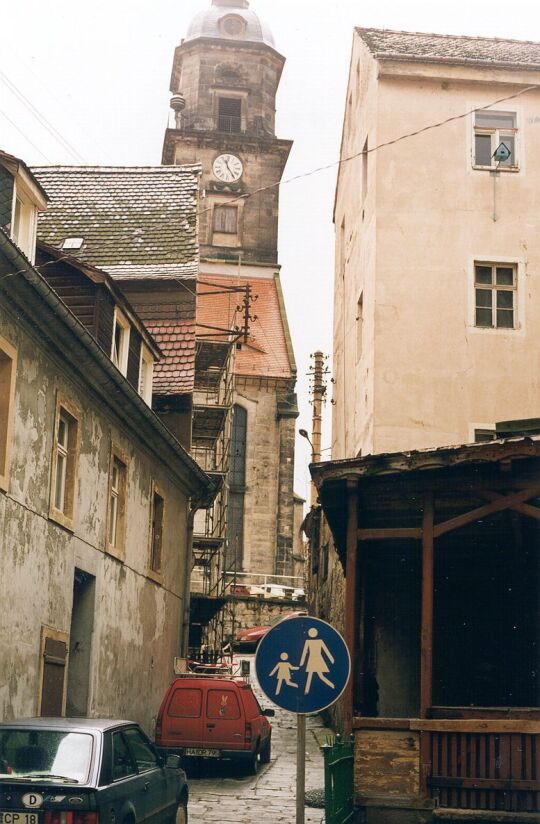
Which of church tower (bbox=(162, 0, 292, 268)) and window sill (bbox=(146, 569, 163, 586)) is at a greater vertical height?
church tower (bbox=(162, 0, 292, 268))

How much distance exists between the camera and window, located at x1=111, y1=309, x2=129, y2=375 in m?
20.9

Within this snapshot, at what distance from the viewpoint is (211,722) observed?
19422mm

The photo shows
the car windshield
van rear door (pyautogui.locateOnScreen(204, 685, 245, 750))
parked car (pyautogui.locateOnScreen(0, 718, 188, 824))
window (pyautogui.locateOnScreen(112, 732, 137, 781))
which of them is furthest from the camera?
van rear door (pyautogui.locateOnScreen(204, 685, 245, 750))

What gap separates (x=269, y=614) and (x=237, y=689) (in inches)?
1263

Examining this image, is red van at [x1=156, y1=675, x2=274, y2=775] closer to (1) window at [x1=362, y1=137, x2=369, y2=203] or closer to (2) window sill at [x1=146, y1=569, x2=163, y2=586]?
(2) window sill at [x1=146, y1=569, x2=163, y2=586]

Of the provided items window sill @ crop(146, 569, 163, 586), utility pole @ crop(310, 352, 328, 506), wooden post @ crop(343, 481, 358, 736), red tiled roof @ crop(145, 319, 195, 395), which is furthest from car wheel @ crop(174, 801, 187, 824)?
utility pole @ crop(310, 352, 328, 506)

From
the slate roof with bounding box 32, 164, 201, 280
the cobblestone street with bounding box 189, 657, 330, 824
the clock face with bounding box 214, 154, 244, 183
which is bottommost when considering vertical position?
the cobblestone street with bounding box 189, 657, 330, 824

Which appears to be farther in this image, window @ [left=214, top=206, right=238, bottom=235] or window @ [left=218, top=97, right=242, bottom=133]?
window @ [left=218, top=97, right=242, bottom=133]

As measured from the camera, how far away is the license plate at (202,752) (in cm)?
1891

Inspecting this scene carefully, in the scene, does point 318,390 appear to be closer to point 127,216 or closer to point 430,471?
point 127,216

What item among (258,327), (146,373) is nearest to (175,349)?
(146,373)

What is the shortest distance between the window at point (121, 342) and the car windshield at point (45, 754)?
11529 millimetres

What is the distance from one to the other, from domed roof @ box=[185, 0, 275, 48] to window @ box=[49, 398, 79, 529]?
54.0 m

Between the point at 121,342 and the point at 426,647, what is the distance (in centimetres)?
951
